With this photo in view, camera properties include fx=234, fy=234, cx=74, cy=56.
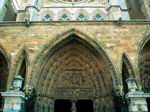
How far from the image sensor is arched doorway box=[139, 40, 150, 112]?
8023mm

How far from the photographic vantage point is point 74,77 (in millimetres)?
8383

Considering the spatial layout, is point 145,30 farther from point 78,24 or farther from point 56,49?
point 56,49

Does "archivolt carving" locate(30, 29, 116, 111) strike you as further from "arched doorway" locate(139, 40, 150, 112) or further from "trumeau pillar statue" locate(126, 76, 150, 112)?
"arched doorway" locate(139, 40, 150, 112)

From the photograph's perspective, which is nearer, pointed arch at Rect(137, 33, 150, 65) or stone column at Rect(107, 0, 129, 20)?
pointed arch at Rect(137, 33, 150, 65)

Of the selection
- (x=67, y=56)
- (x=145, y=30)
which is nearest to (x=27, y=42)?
(x=67, y=56)

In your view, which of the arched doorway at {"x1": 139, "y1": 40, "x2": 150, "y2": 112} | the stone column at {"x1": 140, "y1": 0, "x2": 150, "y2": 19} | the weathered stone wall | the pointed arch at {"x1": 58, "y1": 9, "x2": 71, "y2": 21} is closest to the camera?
the weathered stone wall

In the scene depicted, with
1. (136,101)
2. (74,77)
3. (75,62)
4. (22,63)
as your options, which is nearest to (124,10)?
(75,62)

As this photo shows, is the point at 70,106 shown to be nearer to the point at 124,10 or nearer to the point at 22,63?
the point at 22,63

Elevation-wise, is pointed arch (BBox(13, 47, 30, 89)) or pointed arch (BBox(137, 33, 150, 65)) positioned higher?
pointed arch (BBox(137, 33, 150, 65))

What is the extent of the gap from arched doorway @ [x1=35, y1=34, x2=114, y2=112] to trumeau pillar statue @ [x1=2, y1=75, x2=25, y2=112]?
1032 mm

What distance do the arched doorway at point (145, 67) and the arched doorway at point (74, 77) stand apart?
4.65ft

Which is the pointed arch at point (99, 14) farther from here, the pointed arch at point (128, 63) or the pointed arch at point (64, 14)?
the pointed arch at point (128, 63)

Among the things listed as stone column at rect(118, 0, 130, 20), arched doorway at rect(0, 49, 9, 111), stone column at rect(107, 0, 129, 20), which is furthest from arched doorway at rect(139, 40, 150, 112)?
arched doorway at rect(0, 49, 9, 111)

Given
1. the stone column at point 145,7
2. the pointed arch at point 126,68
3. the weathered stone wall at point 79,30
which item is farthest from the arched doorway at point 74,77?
the stone column at point 145,7
